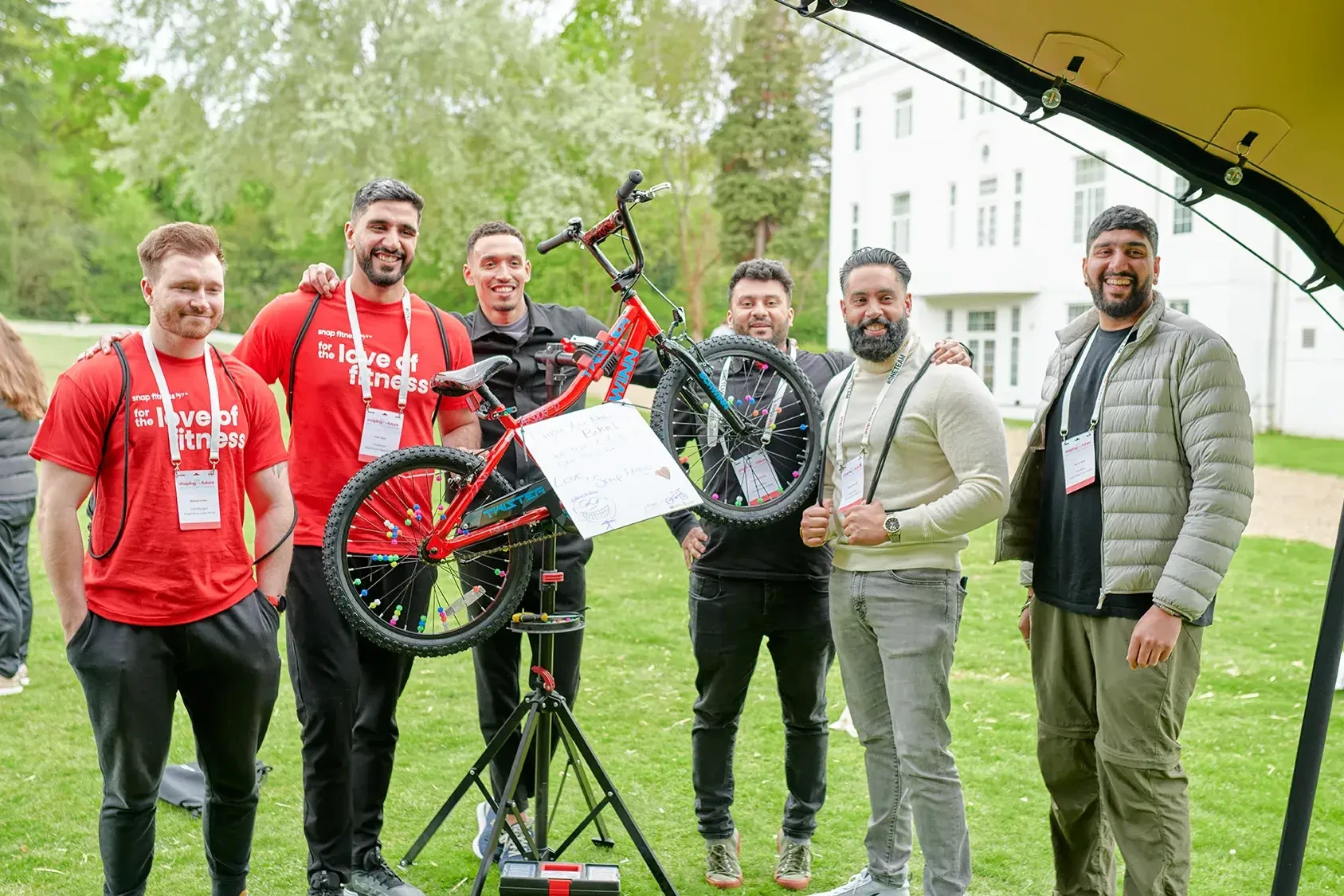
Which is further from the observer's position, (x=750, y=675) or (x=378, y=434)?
(x=750, y=675)

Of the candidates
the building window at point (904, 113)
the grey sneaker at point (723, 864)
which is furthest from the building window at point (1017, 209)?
the grey sneaker at point (723, 864)

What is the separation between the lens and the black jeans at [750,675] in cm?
398

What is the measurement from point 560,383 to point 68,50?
1334 inches

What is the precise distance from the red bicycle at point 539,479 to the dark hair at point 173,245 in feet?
2.50

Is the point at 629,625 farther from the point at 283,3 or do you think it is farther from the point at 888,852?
the point at 283,3

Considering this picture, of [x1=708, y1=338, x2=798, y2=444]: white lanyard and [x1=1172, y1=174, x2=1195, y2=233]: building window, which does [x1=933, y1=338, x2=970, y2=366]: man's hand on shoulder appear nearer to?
[x1=708, y1=338, x2=798, y2=444]: white lanyard

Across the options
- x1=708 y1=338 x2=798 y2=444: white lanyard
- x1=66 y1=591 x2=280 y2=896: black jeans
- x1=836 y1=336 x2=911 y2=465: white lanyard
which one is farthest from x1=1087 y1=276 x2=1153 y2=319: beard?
x1=66 y1=591 x2=280 y2=896: black jeans

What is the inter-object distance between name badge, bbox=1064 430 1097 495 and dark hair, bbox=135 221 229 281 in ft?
8.30

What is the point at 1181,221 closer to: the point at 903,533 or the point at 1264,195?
the point at 903,533

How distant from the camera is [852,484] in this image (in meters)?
3.57

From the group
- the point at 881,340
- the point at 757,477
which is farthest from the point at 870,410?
the point at 757,477

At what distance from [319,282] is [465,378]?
71 centimetres

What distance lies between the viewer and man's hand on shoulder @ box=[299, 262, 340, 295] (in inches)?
146

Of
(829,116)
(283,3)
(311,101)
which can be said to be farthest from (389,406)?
(829,116)
